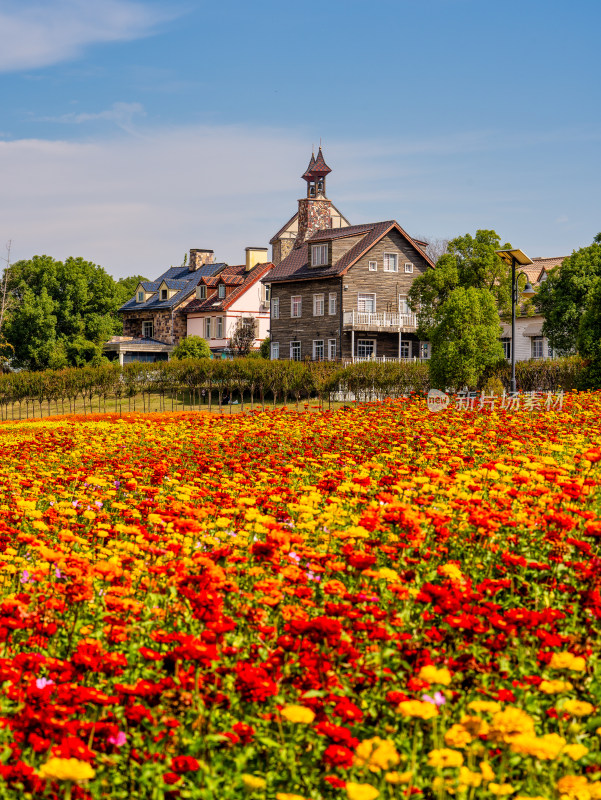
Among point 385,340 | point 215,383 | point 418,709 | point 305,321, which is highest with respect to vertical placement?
point 305,321

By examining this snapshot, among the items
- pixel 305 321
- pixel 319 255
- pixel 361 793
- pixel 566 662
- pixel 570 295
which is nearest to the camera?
pixel 361 793

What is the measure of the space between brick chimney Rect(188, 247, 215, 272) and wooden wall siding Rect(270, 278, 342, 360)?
73.6ft

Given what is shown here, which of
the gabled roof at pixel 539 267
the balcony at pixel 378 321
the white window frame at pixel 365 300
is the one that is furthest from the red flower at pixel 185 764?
the gabled roof at pixel 539 267

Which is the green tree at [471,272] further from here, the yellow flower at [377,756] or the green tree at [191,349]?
the yellow flower at [377,756]

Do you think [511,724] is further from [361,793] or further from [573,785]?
[361,793]

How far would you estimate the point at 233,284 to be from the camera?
65750 millimetres

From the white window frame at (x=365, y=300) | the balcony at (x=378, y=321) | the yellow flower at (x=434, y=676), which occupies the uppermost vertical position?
the white window frame at (x=365, y=300)

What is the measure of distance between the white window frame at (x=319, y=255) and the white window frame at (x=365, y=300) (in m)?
3.02

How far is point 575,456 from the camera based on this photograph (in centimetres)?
941

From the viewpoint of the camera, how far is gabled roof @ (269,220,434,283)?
49.0 metres

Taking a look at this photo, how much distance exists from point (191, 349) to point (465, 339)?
990 inches

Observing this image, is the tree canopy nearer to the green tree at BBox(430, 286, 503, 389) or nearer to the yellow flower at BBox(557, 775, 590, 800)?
the green tree at BBox(430, 286, 503, 389)

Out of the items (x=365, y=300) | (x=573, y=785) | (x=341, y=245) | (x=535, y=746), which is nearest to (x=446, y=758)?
(x=535, y=746)

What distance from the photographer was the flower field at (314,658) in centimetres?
339
